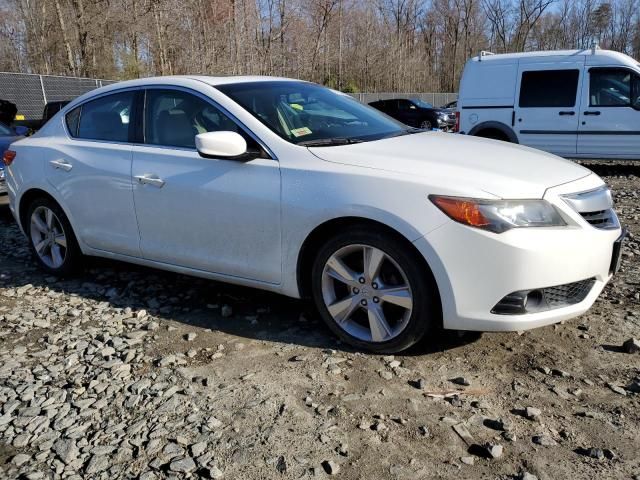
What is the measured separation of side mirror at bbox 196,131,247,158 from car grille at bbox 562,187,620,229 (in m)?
1.84

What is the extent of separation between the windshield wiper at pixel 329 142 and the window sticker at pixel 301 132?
0.33 ft

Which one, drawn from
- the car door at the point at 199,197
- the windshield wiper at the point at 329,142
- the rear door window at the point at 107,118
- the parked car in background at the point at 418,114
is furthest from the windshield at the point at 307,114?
the parked car in background at the point at 418,114

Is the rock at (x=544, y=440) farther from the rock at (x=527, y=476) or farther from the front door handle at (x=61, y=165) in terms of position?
the front door handle at (x=61, y=165)

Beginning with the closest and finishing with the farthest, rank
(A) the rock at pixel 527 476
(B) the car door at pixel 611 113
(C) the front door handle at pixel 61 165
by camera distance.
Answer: (A) the rock at pixel 527 476 < (C) the front door handle at pixel 61 165 < (B) the car door at pixel 611 113

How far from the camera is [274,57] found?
2873 centimetres

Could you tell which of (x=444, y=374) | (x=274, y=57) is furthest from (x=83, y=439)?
(x=274, y=57)

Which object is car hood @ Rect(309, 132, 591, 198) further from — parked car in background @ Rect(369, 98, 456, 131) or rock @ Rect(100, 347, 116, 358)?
parked car in background @ Rect(369, 98, 456, 131)

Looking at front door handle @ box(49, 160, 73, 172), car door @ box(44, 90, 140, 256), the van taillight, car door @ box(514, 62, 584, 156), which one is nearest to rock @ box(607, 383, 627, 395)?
car door @ box(44, 90, 140, 256)

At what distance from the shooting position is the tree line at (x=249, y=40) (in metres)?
24.9

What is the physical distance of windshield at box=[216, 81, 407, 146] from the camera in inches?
144

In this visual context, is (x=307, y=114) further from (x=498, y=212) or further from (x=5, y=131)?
(x=5, y=131)

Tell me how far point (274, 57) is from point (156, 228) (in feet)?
86.4

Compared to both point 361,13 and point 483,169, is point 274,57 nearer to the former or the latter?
point 361,13

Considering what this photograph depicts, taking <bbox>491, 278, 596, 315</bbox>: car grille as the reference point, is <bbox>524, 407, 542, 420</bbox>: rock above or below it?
below
